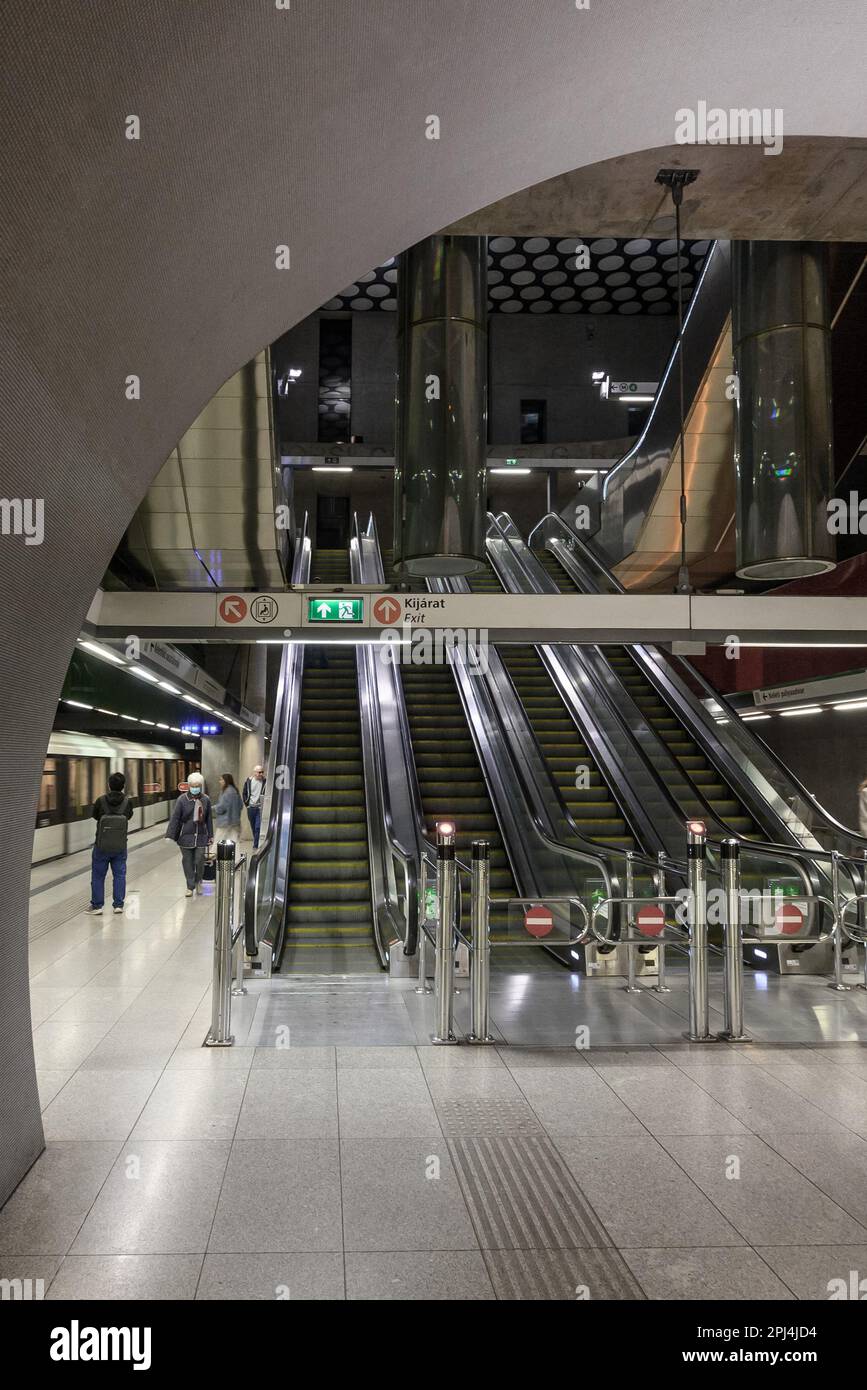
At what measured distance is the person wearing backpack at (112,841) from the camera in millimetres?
9516

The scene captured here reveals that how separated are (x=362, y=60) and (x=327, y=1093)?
13.3ft

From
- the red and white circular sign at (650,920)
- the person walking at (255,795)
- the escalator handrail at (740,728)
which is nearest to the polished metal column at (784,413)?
the escalator handrail at (740,728)

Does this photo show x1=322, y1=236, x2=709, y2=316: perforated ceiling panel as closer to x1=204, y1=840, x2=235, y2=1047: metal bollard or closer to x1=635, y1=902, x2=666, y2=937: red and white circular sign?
x1=635, y1=902, x2=666, y2=937: red and white circular sign

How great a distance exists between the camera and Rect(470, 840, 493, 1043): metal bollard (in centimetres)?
545

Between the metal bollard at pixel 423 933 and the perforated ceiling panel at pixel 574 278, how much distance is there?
16.4m

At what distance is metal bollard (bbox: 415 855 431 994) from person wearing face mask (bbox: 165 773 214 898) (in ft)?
13.5

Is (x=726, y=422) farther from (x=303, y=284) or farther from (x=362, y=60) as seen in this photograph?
(x=362, y=60)

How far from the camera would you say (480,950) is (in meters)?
5.53

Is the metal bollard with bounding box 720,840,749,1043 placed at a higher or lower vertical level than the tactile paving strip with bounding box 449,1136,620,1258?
higher

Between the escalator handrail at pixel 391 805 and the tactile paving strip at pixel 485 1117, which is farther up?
the escalator handrail at pixel 391 805

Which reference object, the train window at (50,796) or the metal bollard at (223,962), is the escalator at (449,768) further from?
the train window at (50,796)

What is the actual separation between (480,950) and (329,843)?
4.07 m

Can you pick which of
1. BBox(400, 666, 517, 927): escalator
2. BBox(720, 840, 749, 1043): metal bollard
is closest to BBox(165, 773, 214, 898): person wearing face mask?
BBox(400, 666, 517, 927): escalator

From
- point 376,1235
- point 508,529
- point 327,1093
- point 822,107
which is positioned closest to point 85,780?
point 508,529
